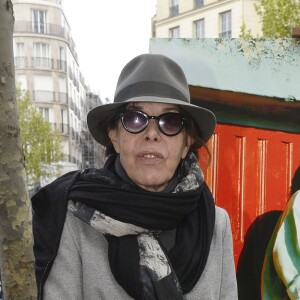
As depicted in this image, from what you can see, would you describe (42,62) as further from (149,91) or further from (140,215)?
(140,215)

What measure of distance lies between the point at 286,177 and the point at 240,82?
520 millimetres

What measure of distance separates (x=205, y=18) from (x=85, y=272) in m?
24.2

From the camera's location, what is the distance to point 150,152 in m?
1.60

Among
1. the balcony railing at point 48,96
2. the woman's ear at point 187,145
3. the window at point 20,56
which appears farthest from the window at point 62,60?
the woman's ear at point 187,145

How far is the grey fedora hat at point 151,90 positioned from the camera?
5.30 feet

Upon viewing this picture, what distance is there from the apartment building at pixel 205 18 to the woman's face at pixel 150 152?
2159cm

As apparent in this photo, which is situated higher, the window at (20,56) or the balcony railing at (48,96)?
the window at (20,56)

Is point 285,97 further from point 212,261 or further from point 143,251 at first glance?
point 143,251

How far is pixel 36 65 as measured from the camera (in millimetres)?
38156

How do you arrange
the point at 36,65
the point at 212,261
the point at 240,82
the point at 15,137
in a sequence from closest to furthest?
the point at 15,137
the point at 212,261
the point at 240,82
the point at 36,65

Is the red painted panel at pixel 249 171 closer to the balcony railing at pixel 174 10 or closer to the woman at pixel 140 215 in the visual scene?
the woman at pixel 140 215

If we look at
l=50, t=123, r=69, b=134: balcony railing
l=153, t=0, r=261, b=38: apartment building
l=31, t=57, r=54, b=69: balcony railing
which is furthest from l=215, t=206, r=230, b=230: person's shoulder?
l=31, t=57, r=54, b=69: balcony railing

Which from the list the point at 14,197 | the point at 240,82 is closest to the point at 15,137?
the point at 14,197

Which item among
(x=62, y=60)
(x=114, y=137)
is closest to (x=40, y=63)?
(x=62, y=60)
